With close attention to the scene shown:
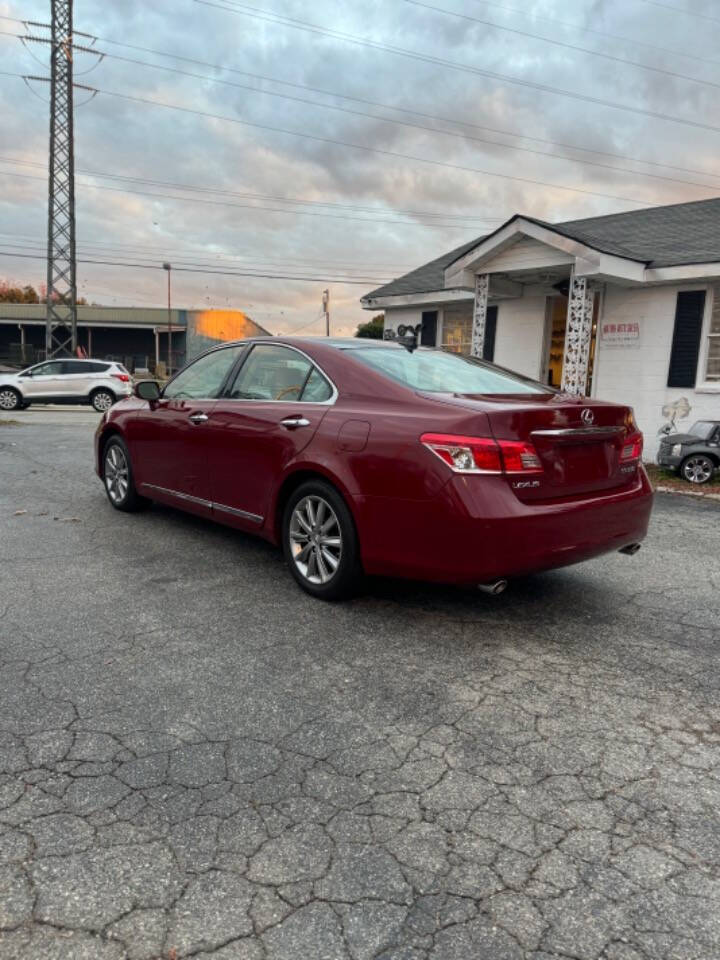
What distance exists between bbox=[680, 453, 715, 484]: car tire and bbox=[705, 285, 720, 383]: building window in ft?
7.15

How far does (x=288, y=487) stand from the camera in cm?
430

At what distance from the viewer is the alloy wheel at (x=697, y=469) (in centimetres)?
955

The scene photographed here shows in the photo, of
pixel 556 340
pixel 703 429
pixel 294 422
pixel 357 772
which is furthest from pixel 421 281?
pixel 357 772

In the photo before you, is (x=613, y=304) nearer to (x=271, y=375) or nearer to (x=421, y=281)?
(x=421, y=281)

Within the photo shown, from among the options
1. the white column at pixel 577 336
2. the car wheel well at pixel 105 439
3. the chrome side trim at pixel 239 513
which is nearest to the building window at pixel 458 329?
the white column at pixel 577 336

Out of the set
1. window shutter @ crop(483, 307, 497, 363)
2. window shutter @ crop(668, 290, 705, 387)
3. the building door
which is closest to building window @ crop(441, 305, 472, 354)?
window shutter @ crop(483, 307, 497, 363)

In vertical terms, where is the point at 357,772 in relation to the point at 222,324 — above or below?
below

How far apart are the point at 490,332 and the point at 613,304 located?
2824 millimetres

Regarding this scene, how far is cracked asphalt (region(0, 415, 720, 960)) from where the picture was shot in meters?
1.78

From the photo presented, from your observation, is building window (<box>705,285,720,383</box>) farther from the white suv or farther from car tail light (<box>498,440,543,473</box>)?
the white suv

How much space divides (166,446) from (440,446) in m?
2.80

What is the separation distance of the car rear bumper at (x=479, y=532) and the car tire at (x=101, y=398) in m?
19.3

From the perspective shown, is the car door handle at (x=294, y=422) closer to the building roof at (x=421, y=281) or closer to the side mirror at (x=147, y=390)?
the side mirror at (x=147, y=390)

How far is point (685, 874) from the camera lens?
196 cm
